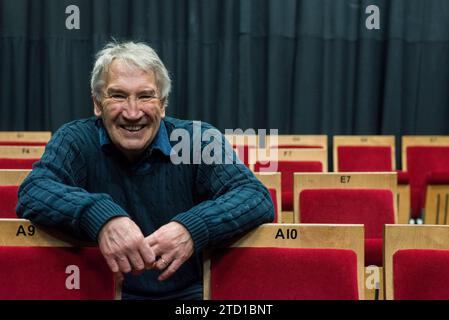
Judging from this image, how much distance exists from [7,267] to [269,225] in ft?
1.72

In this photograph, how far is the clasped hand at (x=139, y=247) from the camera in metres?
1.17

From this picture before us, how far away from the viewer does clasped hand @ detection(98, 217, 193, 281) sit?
3.84ft

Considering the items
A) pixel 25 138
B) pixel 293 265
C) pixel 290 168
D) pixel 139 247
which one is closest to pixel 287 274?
pixel 293 265

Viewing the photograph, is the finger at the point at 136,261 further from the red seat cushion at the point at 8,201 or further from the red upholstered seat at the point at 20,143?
the red upholstered seat at the point at 20,143

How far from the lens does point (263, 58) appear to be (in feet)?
16.5

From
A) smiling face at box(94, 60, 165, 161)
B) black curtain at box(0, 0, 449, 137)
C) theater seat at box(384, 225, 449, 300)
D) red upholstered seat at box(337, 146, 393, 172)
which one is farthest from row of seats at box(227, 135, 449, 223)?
theater seat at box(384, 225, 449, 300)

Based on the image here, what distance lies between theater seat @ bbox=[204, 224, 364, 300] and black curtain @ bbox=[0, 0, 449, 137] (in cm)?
373

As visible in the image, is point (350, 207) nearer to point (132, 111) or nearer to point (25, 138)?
point (132, 111)

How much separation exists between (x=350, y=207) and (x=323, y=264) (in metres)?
0.81

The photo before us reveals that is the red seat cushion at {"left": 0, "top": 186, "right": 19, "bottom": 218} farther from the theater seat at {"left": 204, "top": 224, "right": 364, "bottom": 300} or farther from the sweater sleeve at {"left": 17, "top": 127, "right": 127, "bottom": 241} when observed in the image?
the theater seat at {"left": 204, "top": 224, "right": 364, "bottom": 300}

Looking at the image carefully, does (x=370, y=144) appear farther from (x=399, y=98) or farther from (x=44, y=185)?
(x=44, y=185)

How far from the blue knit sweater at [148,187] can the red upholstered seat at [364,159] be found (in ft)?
7.06
